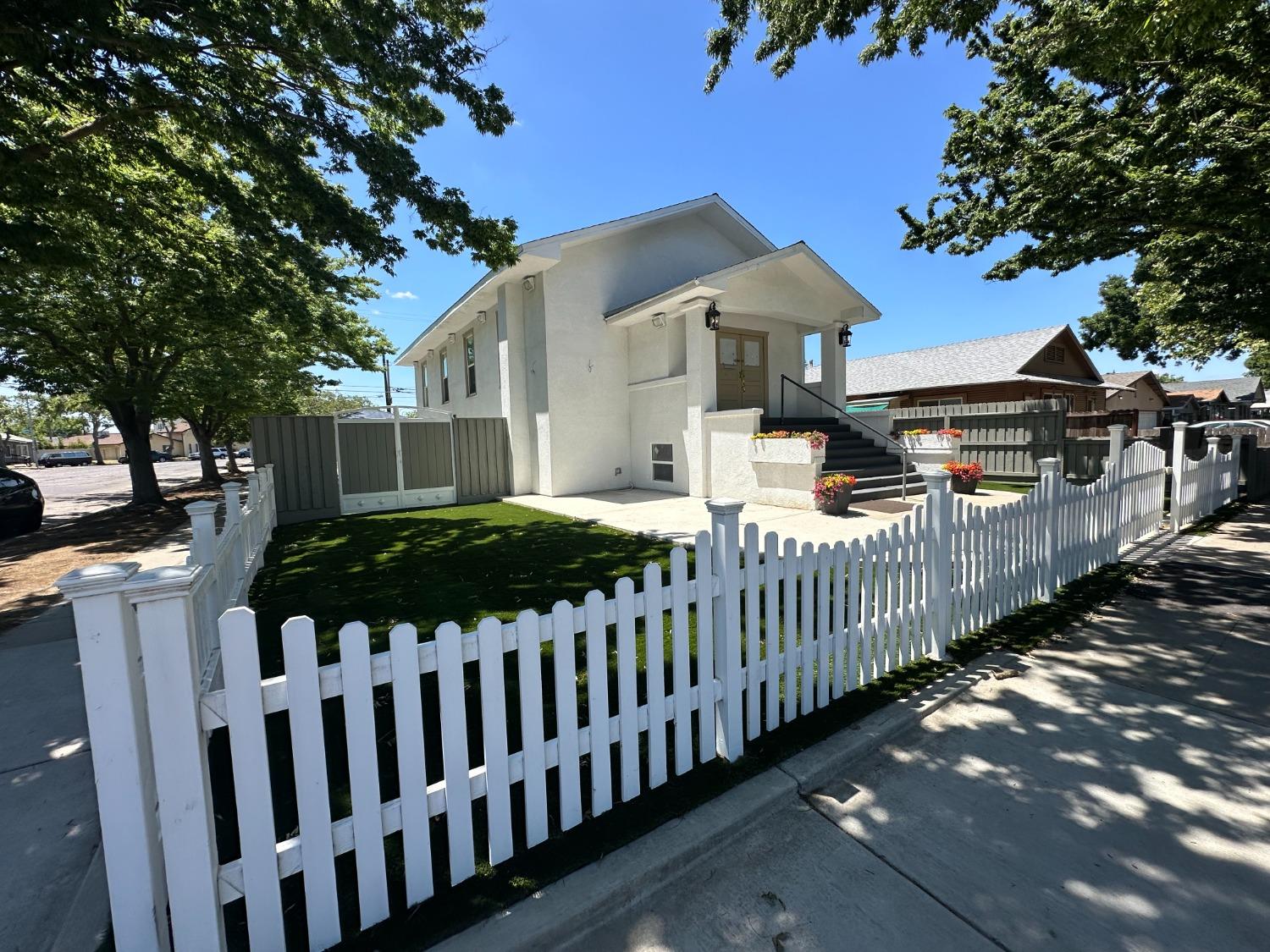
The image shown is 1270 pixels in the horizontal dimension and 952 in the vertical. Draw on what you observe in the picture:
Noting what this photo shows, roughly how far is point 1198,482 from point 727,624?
393 inches

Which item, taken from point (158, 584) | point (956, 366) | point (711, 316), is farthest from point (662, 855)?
point (956, 366)

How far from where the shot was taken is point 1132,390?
3047 cm

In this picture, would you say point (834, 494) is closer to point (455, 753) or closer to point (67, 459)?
point (455, 753)

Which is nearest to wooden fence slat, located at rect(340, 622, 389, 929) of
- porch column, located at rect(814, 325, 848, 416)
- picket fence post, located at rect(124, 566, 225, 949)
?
picket fence post, located at rect(124, 566, 225, 949)

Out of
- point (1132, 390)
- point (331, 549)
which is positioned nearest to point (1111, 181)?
point (331, 549)

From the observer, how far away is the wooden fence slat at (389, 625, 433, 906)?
1.80 meters

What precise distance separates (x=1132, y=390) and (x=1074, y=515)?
116ft

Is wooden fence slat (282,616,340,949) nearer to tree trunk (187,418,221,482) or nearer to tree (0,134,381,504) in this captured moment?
tree (0,134,381,504)

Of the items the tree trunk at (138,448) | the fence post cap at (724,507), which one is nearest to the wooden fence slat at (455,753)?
the fence post cap at (724,507)

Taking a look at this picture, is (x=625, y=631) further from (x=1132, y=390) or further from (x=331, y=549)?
(x=1132, y=390)

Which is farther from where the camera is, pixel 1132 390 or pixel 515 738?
pixel 1132 390

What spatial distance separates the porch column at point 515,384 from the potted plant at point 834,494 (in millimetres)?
7133

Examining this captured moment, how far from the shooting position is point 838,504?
907 centimetres

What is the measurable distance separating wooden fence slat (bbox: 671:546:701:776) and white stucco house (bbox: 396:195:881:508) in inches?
331
